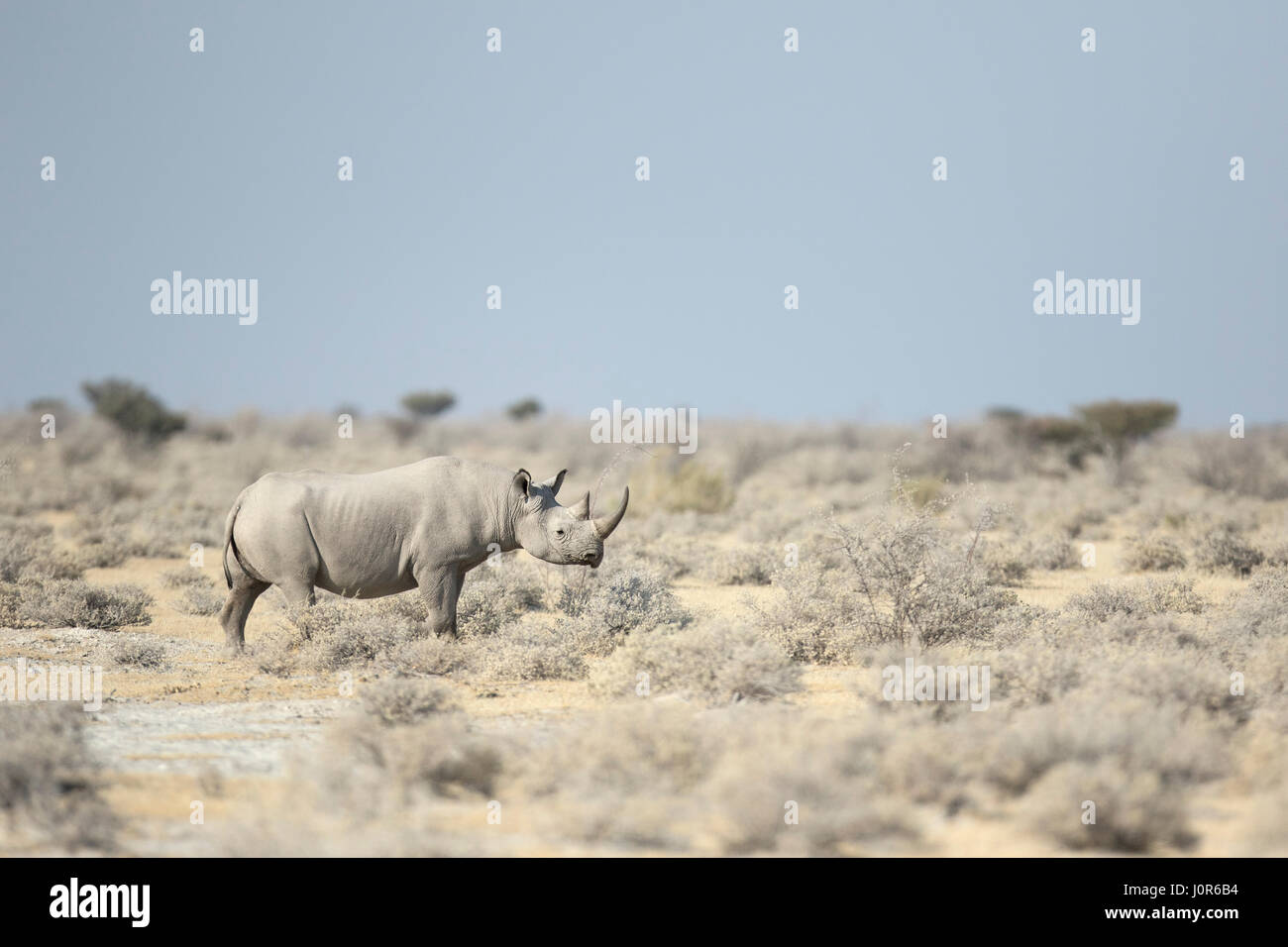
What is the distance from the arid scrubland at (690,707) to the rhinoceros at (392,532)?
16.4 inches

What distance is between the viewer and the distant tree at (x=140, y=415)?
41.3m

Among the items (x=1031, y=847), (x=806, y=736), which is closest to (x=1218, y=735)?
(x=1031, y=847)

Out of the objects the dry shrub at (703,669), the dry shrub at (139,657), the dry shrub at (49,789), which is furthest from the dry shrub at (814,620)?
the dry shrub at (49,789)

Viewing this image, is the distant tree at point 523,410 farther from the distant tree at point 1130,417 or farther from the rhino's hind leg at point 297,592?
the rhino's hind leg at point 297,592

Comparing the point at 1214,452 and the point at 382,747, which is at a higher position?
the point at 1214,452

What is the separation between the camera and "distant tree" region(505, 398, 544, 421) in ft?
212

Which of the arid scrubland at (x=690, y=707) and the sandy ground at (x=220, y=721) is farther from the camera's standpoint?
the sandy ground at (x=220, y=721)

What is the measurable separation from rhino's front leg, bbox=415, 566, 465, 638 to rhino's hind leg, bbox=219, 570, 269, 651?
1.55 metres

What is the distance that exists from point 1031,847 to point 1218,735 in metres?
2.19

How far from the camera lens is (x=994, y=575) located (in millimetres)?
15547

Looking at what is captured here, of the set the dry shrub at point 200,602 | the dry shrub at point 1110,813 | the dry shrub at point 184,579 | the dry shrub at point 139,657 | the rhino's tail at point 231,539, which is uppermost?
the rhino's tail at point 231,539

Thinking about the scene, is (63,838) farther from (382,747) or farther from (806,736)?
(806,736)

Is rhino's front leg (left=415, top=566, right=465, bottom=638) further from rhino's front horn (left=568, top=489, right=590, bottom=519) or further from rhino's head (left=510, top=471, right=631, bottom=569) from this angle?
rhino's front horn (left=568, top=489, right=590, bottom=519)

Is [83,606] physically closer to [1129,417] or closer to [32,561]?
[32,561]
